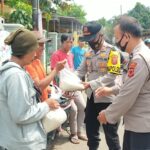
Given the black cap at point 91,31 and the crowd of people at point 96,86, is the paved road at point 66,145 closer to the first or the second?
the crowd of people at point 96,86

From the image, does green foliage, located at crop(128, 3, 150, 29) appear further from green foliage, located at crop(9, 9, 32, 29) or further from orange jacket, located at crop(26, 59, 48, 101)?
orange jacket, located at crop(26, 59, 48, 101)

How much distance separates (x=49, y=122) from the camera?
3100 mm

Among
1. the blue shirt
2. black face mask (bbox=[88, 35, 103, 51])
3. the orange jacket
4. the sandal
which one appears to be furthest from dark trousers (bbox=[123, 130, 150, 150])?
the blue shirt

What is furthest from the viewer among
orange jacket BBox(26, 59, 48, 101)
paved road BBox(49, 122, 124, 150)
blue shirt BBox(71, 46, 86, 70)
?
blue shirt BBox(71, 46, 86, 70)

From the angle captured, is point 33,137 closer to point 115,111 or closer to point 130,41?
point 115,111

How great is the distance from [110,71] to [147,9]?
65.0 metres

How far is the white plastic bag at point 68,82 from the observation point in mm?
4348

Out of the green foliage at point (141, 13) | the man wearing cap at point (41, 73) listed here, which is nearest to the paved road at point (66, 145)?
the man wearing cap at point (41, 73)

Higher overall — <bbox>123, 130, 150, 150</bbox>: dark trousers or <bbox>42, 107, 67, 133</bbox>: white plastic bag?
<bbox>42, 107, 67, 133</bbox>: white plastic bag

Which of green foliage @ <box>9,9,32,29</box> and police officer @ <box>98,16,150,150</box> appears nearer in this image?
police officer @ <box>98,16,150,150</box>

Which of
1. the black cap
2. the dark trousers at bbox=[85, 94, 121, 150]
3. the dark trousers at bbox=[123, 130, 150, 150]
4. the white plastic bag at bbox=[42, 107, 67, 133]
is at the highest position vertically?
the black cap

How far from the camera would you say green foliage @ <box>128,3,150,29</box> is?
201 ft

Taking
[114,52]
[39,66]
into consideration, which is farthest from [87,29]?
[39,66]

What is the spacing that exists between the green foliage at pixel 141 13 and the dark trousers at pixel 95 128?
184 feet
